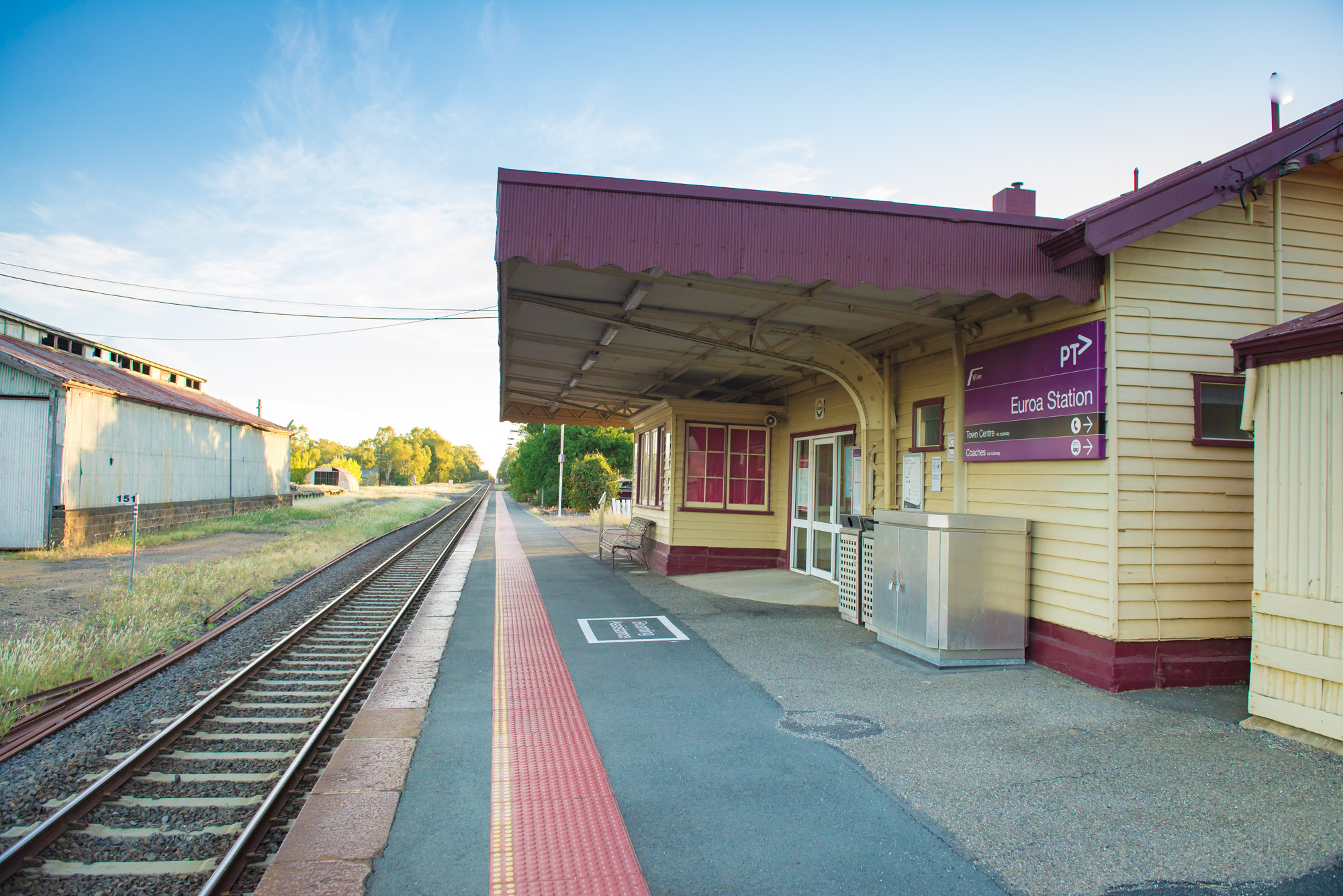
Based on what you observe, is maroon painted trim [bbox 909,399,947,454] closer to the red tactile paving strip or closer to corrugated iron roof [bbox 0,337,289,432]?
the red tactile paving strip

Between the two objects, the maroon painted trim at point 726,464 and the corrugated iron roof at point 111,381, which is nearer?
the maroon painted trim at point 726,464

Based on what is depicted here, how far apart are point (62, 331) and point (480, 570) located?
21663 millimetres

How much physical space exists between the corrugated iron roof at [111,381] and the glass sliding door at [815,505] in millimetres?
16517

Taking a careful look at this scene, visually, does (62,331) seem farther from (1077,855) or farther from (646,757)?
(1077,855)

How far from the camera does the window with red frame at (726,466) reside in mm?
12828

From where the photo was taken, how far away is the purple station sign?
591cm

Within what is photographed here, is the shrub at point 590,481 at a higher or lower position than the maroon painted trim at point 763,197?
lower

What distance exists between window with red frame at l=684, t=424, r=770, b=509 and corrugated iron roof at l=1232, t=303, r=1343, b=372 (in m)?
8.28

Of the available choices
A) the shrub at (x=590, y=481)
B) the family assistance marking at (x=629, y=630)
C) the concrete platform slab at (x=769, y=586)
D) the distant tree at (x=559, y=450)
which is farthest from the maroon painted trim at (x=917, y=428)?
the distant tree at (x=559, y=450)

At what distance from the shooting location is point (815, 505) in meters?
11.4

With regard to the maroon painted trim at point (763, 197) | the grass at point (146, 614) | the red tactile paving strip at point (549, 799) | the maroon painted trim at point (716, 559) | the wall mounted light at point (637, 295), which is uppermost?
the maroon painted trim at point (763, 197)

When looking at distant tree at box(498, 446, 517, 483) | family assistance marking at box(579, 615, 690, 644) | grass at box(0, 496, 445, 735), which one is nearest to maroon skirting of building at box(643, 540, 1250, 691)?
family assistance marking at box(579, 615, 690, 644)

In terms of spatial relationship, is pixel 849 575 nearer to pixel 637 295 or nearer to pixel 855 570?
pixel 855 570

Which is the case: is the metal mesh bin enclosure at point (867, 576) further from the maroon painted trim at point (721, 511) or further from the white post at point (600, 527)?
the white post at point (600, 527)
